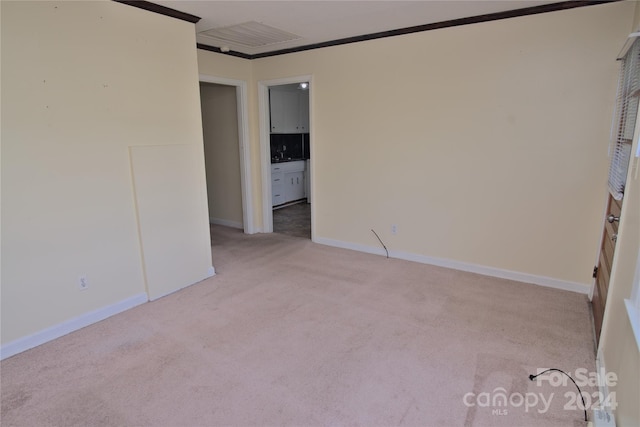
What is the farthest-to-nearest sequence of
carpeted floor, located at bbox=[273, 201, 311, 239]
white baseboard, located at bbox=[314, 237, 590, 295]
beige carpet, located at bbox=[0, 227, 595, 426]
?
carpeted floor, located at bbox=[273, 201, 311, 239] < white baseboard, located at bbox=[314, 237, 590, 295] < beige carpet, located at bbox=[0, 227, 595, 426]

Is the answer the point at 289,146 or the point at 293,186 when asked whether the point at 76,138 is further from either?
the point at 289,146

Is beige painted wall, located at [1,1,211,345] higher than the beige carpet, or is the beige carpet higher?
beige painted wall, located at [1,1,211,345]

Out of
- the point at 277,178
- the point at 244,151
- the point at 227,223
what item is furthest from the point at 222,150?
the point at 277,178

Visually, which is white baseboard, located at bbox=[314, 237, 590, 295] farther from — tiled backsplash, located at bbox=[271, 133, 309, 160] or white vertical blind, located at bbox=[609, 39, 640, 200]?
tiled backsplash, located at bbox=[271, 133, 309, 160]

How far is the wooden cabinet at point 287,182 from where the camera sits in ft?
22.7

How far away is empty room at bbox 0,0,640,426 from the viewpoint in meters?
2.08

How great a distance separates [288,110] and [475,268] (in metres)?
4.71

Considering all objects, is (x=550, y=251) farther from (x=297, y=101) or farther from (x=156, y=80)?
(x=297, y=101)

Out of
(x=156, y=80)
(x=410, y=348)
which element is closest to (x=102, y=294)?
(x=156, y=80)

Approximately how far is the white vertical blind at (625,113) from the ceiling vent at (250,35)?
2.90 meters

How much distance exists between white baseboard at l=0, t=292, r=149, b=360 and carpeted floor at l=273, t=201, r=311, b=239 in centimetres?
254

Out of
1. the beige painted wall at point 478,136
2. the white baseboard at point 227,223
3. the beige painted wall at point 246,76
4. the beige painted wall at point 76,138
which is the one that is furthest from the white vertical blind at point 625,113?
the white baseboard at point 227,223

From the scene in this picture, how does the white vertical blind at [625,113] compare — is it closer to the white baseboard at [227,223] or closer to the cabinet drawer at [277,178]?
the white baseboard at [227,223]

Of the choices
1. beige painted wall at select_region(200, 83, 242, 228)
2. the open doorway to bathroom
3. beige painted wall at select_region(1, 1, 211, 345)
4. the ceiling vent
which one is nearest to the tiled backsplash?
the open doorway to bathroom
